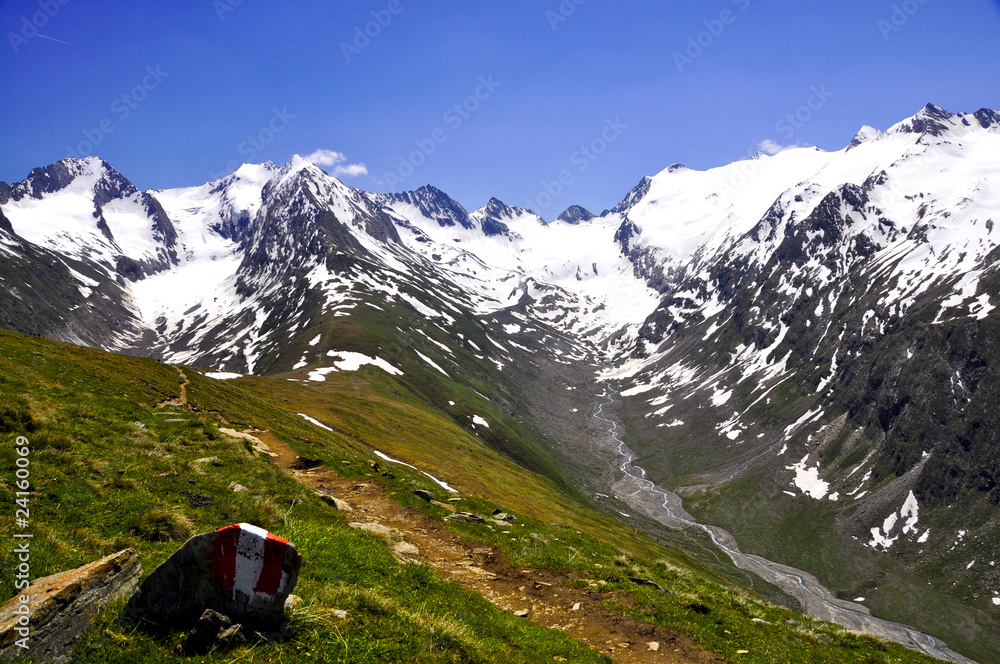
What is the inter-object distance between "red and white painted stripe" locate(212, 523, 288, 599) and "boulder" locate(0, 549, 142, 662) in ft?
5.50

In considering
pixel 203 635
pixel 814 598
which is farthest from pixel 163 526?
pixel 814 598

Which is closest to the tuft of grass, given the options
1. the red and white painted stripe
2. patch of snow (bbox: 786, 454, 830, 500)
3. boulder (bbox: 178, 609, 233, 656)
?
the red and white painted stripe

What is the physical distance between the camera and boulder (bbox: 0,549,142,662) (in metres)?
7.62

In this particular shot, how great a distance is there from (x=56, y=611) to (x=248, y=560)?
268 centimetres

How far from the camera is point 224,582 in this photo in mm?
9445

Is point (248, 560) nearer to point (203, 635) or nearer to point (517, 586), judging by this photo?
point (203, 635)

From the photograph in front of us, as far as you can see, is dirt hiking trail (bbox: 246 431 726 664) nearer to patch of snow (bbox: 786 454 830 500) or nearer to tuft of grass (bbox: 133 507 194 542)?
tuft of grass (bbox: 133 507 194 542)

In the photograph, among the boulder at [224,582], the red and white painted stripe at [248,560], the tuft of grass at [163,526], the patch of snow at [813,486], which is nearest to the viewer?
the boulder at [224,582]

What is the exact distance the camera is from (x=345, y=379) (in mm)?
145875

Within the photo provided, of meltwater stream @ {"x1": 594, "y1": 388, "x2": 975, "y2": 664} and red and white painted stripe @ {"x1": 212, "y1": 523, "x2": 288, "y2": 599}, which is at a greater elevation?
red and white painted stripe @ {"x1": 212, "y1": 523, "x2": 288, "y2": 599}

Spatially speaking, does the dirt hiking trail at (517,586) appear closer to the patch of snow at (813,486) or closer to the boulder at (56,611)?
the boulder at (56,611)

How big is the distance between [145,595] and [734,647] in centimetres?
1673

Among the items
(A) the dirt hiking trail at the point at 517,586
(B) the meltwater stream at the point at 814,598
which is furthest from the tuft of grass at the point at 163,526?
(B) the meltwater stream at the point at 814,598

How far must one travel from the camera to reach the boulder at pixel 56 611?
762 centimetres
